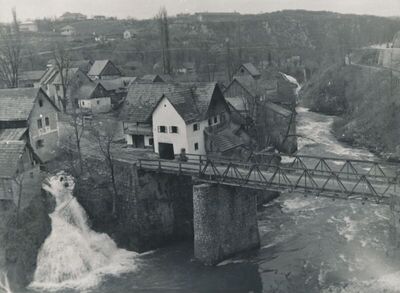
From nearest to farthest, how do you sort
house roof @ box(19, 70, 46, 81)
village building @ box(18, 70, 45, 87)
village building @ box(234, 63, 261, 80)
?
village building @ box(18, 70, 45, 87) < house roof @ box(19, 70, 46, 81) < village building @ box(234, 63, 261, 80)

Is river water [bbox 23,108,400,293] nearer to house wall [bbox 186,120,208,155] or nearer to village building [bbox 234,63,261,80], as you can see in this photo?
house wall [bbox 186,120,208,155]

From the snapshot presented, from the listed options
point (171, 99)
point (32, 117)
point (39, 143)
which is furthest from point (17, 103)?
point (171, 99)

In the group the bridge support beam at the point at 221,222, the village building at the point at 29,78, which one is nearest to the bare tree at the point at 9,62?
the village building at the point at 29,78

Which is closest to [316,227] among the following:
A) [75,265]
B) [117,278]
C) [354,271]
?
[354,271]

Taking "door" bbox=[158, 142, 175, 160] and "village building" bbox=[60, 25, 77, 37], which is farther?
"village building" bbox=[60, 25, 77, 37]

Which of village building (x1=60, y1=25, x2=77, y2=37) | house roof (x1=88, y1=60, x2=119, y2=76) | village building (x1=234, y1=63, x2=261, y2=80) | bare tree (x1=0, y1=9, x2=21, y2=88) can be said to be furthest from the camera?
village building (x1=60, y1=25, x2=77, y2=37)

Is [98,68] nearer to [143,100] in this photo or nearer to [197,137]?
[143,100]

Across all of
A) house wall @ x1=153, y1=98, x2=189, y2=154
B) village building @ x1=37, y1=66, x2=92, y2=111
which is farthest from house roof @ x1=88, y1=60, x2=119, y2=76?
house wall @ x1=153, y1=98, x2=189, y2=154
